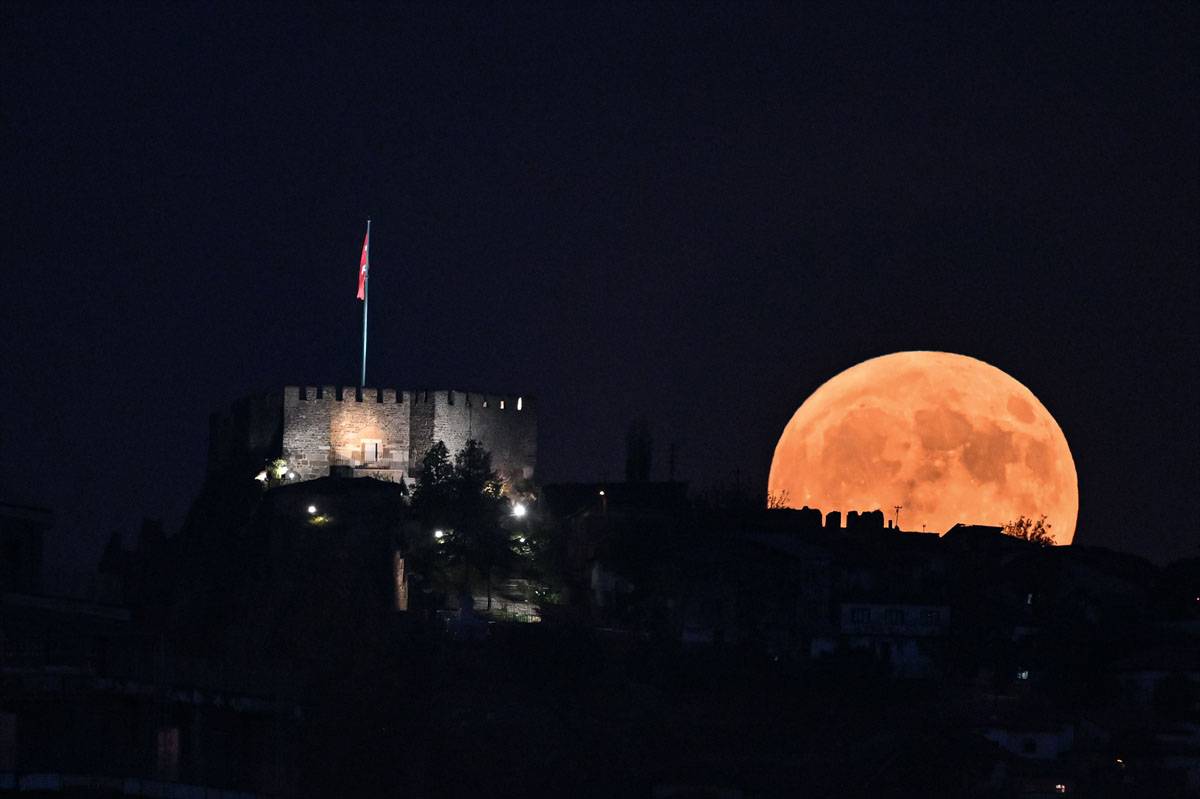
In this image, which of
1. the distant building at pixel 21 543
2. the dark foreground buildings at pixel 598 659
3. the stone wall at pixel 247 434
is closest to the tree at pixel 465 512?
the dark foreground buildings at pixel 598 659

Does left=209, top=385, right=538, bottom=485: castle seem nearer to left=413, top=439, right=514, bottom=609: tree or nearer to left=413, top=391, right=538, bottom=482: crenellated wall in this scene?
left=413, top=391, right=538, bottom=482: crenellated wall

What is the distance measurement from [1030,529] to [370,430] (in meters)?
22.9

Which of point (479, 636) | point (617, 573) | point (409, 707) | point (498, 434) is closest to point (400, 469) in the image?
point (498, 434)

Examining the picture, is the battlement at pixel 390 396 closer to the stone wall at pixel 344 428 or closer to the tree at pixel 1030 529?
the stone wall at pixel 344 428

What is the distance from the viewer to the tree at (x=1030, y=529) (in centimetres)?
9012

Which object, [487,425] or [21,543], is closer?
[21,543]

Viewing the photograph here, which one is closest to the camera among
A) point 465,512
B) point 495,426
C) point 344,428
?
point 465,512

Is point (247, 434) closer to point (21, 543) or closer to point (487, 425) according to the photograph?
A: point (487, 425)

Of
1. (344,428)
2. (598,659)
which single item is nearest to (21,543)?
(598,659)

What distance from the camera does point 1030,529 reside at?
9038 centimetres

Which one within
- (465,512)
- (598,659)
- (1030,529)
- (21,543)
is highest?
(1030,529)

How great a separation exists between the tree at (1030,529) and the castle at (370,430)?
54.9 ft

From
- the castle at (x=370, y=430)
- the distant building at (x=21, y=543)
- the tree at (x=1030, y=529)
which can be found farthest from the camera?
the tree at (x=1030, y=529)

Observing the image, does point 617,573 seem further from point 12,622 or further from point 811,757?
point 12,622
